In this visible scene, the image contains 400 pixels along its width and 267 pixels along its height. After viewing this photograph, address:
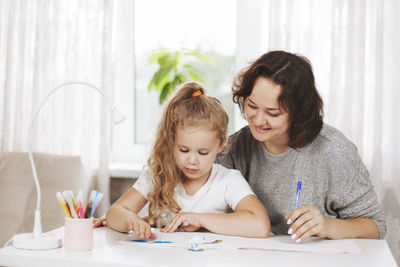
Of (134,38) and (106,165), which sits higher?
(134,38)

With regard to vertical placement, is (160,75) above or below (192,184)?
above

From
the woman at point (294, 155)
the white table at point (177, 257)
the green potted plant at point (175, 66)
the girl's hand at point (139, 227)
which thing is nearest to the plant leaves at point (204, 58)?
the green potted plant at point (175, 66)

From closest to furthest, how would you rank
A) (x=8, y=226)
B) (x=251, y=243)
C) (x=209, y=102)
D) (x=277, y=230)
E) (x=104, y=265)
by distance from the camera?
(x=104, y=265) < (x=251, y=243) < (x=209, y=102) < (x=277, y=230) < (x=8, y=226)

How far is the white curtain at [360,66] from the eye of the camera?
7.74ft

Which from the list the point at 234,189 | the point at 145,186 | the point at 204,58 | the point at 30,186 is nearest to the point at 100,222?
the point at 145,186

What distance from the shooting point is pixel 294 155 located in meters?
1.65

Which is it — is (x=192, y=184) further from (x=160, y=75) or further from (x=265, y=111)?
(x=160, y=75)

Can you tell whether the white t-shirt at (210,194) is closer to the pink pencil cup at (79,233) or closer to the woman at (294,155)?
the woman at (294,155)

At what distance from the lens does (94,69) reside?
277 centimetres

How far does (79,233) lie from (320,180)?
77cm

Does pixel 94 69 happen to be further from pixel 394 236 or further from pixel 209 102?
pixel 394 236

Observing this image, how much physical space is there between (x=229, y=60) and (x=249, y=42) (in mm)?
262

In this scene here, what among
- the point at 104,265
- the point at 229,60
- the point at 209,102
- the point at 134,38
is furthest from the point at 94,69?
the point at 104,265

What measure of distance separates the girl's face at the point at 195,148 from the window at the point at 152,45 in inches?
56.7
